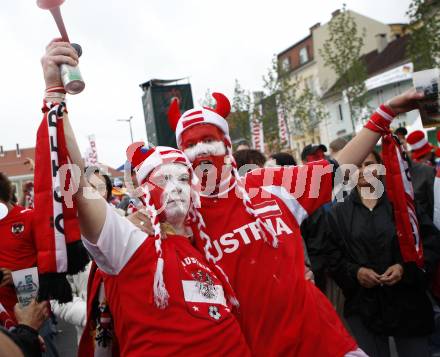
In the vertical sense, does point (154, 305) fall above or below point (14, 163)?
below

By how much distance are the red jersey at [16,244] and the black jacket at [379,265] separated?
2.28 metres

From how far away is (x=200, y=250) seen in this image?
96.9 inches

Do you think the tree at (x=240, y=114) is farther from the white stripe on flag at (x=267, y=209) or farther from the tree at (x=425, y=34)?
the white stripe on flag at (x=267, y=209)

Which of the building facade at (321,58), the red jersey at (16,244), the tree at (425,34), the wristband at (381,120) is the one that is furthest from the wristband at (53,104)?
the building facade at (321,58)

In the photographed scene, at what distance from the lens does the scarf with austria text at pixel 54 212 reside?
184 centimetres

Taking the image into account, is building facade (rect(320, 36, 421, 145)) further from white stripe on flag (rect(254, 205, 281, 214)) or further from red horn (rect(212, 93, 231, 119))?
white stripe on flag (rect(254, 205, 281, 214))

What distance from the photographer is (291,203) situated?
8.91 feet

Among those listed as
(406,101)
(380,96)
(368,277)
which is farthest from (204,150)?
(380,96)

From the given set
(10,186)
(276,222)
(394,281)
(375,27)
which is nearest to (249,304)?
(276,222)

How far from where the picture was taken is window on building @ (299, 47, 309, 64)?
140 feet

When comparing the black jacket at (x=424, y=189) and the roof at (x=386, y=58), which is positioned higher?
the roof at (x=386, y=58)

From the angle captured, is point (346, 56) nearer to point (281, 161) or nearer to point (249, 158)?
point (281, 161)

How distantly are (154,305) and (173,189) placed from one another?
55cm

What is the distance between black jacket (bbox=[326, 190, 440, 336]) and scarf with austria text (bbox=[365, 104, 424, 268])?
0.82 ft
